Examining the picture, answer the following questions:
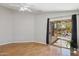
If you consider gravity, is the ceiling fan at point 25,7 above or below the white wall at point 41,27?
above

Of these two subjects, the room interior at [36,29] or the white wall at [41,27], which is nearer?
the room interior at [36,29]

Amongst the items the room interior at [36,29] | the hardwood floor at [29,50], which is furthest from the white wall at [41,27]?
the hardwood floor at [29,50]

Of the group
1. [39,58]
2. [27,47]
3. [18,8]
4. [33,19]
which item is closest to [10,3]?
[18,8]

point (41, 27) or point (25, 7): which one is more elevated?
point (25, 7)

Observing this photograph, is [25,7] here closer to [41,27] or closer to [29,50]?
[41,27]

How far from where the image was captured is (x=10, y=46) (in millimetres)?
2064

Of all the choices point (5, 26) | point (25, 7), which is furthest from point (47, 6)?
point (5, 26)

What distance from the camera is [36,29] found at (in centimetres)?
214

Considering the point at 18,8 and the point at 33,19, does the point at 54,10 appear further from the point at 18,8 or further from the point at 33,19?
the point at 18,8

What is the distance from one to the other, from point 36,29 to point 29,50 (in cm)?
37

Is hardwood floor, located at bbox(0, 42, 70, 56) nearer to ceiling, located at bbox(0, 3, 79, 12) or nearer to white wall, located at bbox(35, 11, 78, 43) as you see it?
white wall, located at bbox(35, 11, 78, 43)

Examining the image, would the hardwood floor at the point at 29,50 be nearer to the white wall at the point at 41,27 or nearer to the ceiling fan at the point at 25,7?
the white wall at the point at 41,27

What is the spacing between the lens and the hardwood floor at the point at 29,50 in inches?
79.4

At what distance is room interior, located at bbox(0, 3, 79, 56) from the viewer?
6.57 ft
